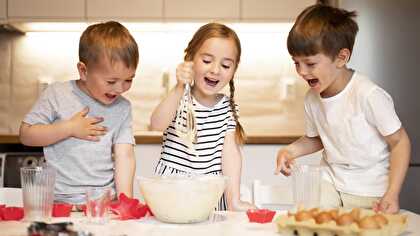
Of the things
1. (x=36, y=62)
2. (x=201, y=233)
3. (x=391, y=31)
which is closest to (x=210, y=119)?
(x=201, y=233)

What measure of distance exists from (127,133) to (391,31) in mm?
1579

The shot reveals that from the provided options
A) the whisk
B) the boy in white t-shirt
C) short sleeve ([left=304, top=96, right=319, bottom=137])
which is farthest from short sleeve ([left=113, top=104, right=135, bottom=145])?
short sleeve ([left=304, top=96, right=319, bottom=137])

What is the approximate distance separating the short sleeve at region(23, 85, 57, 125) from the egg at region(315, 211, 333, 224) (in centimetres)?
83

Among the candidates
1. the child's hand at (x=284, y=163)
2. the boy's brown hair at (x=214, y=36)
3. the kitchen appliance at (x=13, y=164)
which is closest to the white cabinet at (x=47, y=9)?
the kitchen appliance at (x=13, y=164)

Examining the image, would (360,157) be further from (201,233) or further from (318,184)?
(201,233)

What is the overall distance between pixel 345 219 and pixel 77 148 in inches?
32.9

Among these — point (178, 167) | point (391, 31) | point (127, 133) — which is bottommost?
point (178, 167)

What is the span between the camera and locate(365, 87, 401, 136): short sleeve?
5.11 ft

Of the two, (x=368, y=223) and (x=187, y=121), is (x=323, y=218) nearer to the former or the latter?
(x=368, y=223)

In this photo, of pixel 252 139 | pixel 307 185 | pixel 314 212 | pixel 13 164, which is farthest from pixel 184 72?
pixel 13 164

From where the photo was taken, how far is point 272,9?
3.21m

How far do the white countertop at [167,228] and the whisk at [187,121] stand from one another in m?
0.47

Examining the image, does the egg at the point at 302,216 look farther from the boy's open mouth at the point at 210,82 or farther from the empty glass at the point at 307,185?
the boy's open mouth at the point at 210,82

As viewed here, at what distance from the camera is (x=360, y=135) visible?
5.41 feet
